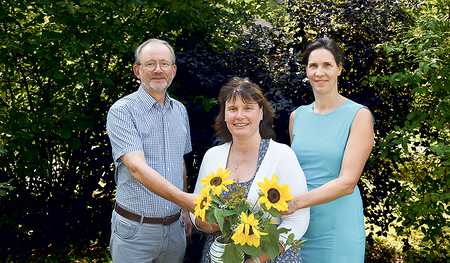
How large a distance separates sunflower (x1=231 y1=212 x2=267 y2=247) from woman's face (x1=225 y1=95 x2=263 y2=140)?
656 millimetres

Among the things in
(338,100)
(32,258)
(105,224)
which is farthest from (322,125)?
(32,258)

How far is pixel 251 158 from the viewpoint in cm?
195

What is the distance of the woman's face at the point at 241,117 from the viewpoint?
1870 mm

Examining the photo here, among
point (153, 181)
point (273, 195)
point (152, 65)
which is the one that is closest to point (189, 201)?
A: point (153, 181)

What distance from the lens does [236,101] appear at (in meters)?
1.89

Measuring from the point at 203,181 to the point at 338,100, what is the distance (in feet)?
3.70

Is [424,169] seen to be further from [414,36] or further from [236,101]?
[236,101]

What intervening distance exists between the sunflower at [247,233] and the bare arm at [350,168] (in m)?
0.40

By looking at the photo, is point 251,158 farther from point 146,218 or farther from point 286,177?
point 146,218

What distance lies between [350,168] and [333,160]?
0.42 ft

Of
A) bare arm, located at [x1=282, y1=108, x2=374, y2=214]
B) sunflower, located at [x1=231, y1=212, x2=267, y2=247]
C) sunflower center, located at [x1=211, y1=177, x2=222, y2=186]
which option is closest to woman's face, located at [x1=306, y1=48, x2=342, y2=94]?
bare arm, located at [x1=282, y1=108, x2=374, y2=214]

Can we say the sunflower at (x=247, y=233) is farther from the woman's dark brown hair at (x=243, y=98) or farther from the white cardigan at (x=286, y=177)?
the woman's dark brown hair at (x=243, y=98)

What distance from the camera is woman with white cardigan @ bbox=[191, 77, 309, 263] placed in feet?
5.76

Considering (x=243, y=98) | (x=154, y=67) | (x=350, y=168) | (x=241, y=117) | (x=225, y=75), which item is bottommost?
(x=350, y=168)
